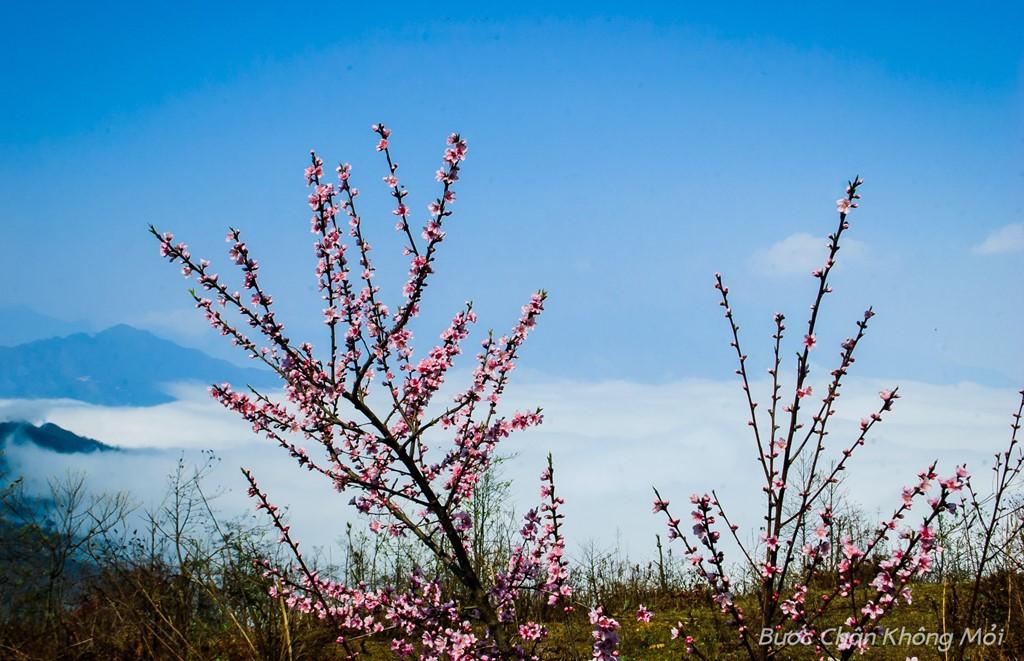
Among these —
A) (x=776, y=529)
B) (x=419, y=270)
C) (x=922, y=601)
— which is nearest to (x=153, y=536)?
(x=419, y=270)

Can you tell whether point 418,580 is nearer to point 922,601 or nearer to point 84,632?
point 84,632

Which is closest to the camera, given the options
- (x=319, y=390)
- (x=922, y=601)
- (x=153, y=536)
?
(x=319, y=390)

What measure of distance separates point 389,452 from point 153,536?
17.4 ft

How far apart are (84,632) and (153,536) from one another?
164cm

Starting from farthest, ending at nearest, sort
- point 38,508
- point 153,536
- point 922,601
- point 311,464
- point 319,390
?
point 38,508
point 922,601
point 153,536
point 311,464
point 319,390

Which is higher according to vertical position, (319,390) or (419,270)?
(419,270)

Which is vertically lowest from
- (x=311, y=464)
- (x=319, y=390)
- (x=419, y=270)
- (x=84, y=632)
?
(x=84, y=632)

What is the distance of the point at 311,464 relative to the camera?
5.94 metres

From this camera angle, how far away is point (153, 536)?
9.23 metres

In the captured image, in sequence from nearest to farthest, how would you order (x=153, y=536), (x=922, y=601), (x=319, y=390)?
1. (x=319, y=390)
2. (x=153, y=536)
3. (x=922, y=601)

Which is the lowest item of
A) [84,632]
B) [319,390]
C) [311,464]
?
[84,632]

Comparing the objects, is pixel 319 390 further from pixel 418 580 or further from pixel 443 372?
pixel 418 580

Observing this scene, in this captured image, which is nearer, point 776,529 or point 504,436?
point 776,529

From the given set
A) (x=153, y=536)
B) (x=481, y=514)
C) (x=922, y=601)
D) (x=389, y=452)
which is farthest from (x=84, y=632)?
(x=922, y=601)
